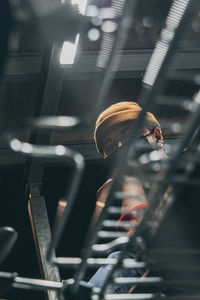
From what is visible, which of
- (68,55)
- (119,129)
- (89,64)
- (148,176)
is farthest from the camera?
(89,64)

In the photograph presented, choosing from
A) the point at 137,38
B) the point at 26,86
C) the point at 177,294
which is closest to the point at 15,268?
the point at 26,86

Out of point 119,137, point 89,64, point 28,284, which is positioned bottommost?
point 89,64

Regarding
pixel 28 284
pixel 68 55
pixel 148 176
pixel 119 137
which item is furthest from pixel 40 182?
pixel 148 176

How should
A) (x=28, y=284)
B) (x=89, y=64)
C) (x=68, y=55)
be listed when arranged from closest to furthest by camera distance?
(x=28, y=284), (x=68, y=55), (x=89, y=64)

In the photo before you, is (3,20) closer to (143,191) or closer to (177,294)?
(177,294)

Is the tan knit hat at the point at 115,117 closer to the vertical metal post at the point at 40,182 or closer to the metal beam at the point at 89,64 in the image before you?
the vertical metal post at the point at 40,182

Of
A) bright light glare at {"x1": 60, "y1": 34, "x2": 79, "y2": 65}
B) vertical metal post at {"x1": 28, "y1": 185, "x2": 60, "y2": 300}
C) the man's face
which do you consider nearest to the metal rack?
the man's face

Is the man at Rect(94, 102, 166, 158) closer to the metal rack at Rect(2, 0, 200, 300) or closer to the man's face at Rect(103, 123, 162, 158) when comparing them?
the man's face at Rect(103, 123, 162, 158)

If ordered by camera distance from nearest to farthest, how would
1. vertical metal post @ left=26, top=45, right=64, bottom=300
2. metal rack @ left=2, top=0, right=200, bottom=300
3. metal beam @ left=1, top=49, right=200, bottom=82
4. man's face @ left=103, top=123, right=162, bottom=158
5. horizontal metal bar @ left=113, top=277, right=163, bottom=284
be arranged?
metal rack @ left=2, top=0, right=200, bottom=300 → horizontal metal bar @ left=113, top=277, right=163, bottom=284 → man's face @ left=103, top=123, right=162, bottom=158 → vertical metal post @ left=26, top=45, right=64, bottom=300 → metal beam @ left=1, top=49, right=200, bottom=82

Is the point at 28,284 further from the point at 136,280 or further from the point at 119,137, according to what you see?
the point at 119,137

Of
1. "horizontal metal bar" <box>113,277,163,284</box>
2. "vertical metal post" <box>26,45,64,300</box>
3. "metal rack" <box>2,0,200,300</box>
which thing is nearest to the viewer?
"metal rack" <box>2,0,200,300</box>

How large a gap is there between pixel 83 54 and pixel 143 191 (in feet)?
6.72

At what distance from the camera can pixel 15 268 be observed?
4.20 metres

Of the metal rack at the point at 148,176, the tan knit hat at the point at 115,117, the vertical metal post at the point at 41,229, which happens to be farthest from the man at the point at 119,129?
the vertical metal post at the point at 41,229
